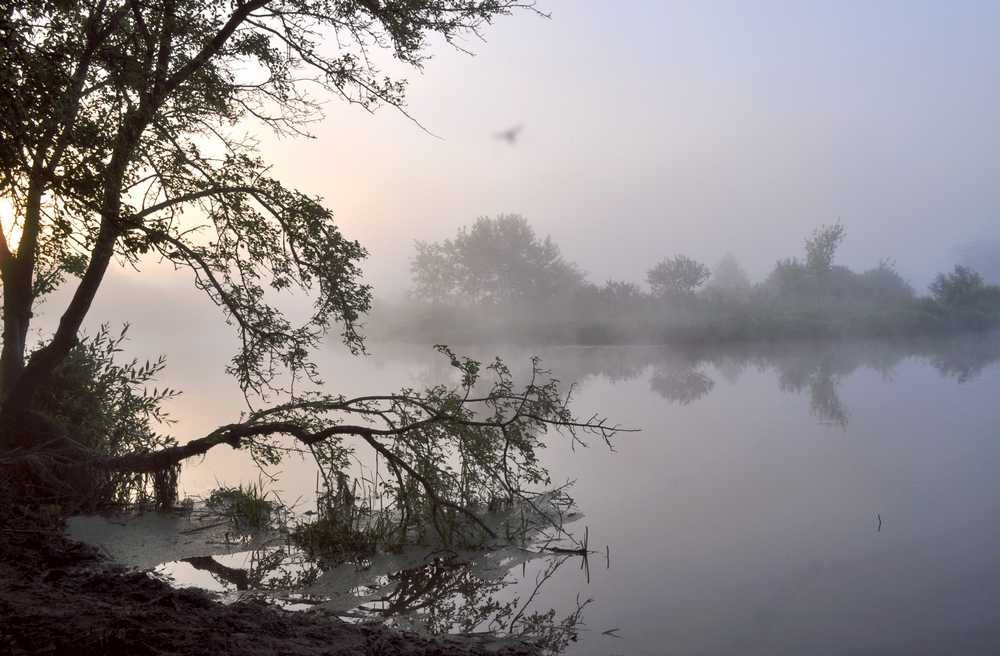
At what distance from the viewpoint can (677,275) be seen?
185ft

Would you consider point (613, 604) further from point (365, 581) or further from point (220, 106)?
point (220, 106)

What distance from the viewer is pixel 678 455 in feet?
36.4

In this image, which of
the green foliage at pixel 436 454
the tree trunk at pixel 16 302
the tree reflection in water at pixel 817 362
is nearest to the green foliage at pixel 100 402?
the tree trunk at pixel 16 302

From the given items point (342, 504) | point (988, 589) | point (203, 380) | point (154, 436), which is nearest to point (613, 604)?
point (988, 589)

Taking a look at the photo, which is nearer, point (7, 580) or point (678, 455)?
point (7, 580)

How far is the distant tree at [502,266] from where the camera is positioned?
5722 centimetres

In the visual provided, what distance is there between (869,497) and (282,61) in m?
8.54

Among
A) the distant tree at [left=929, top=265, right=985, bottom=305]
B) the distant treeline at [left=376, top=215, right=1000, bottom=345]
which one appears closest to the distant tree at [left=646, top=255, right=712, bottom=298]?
the distant treeline at [left=376, top=215, right=1000, bottom=345]

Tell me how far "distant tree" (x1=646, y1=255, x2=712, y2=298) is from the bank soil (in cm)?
5213

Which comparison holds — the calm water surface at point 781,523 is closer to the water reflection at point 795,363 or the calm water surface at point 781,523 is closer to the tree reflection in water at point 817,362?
the tree reflection in water at point 817,362

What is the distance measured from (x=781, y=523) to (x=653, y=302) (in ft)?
143

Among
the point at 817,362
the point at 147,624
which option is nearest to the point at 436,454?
the point at 147,624

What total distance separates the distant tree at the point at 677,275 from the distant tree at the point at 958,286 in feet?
57.9

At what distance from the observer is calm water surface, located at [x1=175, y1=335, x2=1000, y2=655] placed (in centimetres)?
491
